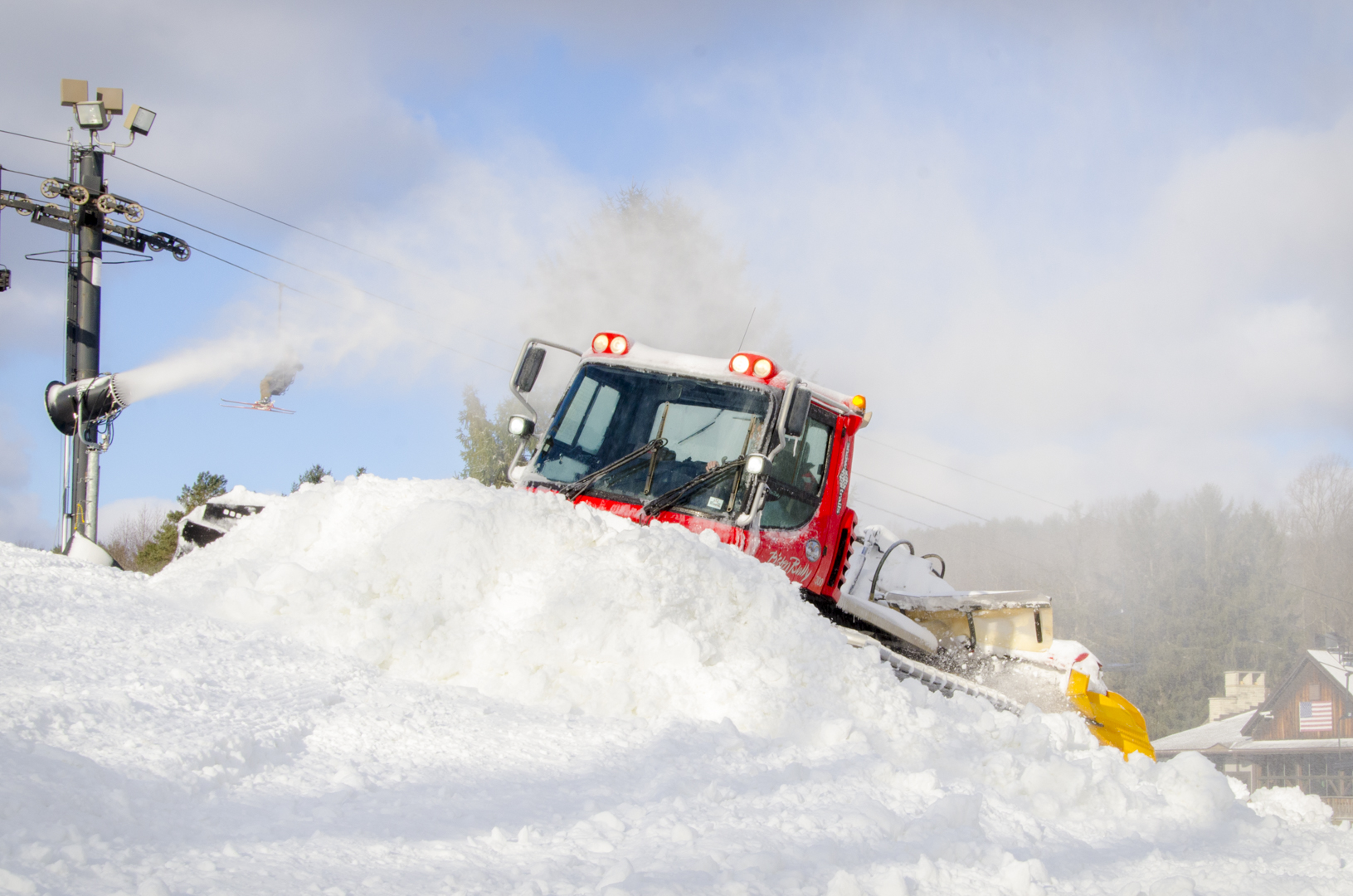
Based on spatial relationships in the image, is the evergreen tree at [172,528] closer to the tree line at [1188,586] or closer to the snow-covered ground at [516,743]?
the snow-covered ground at [516,743]

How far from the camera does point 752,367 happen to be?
20.5ft

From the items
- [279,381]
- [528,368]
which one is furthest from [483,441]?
[528,368]

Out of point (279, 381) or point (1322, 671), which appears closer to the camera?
point (279, 381)

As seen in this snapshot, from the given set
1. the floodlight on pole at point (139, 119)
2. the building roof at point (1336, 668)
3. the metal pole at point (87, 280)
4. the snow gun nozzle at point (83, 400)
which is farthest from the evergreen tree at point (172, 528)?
the building roof at point (1336, 668)

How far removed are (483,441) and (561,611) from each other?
22669mm

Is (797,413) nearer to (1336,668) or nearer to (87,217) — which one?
(87,217)

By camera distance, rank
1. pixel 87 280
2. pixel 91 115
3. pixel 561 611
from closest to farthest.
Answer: pixel 561 611 → pixel 87 280 → pixel 91 115

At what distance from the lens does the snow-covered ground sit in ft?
9.16

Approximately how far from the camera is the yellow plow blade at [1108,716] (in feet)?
22.3

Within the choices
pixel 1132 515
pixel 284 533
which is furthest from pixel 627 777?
pixel 1132 515

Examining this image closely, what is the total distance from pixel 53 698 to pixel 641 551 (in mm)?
2411

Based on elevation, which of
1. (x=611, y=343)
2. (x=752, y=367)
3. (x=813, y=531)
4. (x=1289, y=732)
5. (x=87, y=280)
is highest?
(x=87, y=280)

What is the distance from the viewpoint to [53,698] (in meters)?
3.40

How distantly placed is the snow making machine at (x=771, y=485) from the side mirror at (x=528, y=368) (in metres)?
0.01
